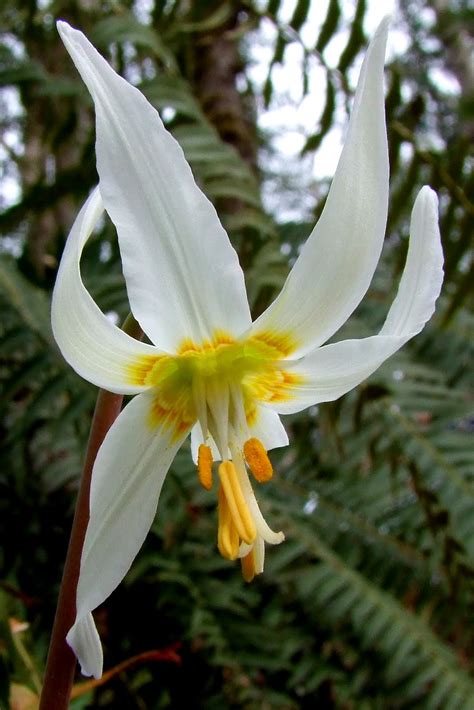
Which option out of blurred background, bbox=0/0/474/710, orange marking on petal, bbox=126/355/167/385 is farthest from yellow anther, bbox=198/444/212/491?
blurred background, bbox=0/0/474/710

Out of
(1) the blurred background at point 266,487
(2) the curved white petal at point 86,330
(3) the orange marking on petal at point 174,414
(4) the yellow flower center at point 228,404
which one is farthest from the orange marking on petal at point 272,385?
(1) the blurred background at point 266,487

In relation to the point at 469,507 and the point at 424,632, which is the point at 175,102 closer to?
the point at 469,507

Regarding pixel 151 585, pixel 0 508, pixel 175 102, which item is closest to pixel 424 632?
pixel 151 585

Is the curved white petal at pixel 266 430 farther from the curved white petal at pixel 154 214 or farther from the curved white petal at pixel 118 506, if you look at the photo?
the curved white petal at pixel 154 214

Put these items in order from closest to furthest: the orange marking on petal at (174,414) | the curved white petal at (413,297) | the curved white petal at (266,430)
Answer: the curved white petal at (413,297) < the orange marking on petal at (174,414) < the curved white petal at (266,430)

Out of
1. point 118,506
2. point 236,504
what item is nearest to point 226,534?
point 236,504

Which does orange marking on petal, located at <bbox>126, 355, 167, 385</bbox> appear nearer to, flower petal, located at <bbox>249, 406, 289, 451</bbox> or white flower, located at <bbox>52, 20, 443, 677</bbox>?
white flower, located at <bbox>52, 20, 443, 677</bbox>

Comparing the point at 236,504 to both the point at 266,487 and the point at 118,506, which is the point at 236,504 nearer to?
the point at 118,506
